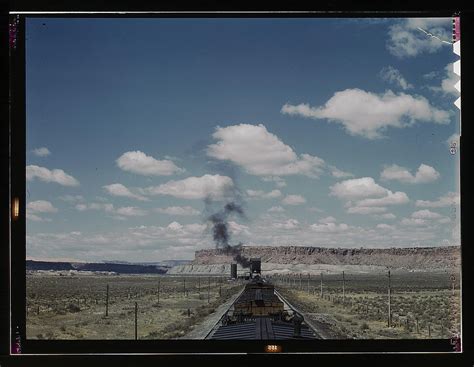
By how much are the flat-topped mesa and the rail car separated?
0.50 ft

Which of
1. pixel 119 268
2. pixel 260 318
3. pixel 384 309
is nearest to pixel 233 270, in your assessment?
pixel 260 318

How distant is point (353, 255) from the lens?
14.8ft

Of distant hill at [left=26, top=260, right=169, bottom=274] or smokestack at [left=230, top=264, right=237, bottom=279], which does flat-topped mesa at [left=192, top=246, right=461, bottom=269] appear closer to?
smokestack at [left=230, top=264, right=237, bottom=279]

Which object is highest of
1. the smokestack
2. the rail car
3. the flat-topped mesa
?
the flat-topped mesa

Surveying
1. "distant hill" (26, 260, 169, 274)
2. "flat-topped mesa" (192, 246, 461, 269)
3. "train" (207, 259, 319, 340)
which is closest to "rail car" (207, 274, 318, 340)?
"train" (207, 259, 319, 340)

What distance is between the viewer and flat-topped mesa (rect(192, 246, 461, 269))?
4.42 meters

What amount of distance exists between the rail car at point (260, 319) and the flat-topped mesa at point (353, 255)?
15cm

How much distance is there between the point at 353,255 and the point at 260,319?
1.90ft

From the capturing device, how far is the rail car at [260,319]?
4426 mm

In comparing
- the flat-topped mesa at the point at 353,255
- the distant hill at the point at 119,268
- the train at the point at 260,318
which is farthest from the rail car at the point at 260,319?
the distant hill at the point at 119,268

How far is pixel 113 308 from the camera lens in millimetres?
4383
